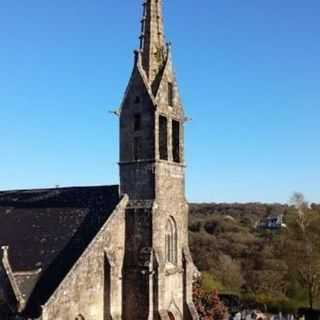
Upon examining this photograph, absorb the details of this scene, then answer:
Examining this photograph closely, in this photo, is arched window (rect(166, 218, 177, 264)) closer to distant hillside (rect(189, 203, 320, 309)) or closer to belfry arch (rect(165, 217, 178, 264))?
belfry arch (rect(165, 217, 178, 264))

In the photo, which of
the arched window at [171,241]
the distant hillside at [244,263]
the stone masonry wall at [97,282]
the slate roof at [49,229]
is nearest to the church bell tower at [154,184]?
the arched window at [171,241]

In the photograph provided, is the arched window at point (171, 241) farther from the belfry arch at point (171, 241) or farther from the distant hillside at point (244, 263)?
the distant hillside at point (244, 263)

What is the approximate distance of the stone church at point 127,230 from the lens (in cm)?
2302

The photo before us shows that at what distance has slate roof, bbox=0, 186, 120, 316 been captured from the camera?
2342 cm

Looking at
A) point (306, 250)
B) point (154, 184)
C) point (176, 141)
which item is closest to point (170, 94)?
point (176, 141)

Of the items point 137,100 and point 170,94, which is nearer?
point 137,100

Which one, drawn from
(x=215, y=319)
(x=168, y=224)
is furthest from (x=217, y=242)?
(x=168, y=224)

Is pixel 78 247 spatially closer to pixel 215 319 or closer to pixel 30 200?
pixel 30 200

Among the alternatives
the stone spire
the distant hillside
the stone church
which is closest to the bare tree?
the distant hillside

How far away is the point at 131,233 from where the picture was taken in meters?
25.3

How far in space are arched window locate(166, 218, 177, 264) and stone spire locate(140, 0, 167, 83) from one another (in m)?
7.79

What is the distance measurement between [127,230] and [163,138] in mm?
5016

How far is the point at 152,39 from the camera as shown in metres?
27.3

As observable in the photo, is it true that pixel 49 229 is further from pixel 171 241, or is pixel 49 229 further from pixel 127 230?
pixel 171 241
